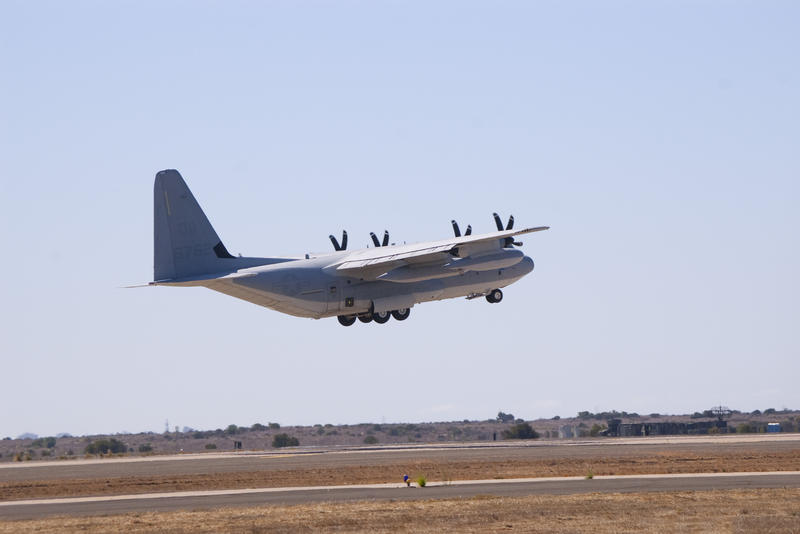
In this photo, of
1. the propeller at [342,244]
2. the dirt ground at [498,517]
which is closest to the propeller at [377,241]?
the propeller at [342,244]

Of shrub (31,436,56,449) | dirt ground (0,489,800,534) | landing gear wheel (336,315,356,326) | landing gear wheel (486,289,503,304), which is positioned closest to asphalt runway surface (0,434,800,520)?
dirt ground (0,489,800,534)

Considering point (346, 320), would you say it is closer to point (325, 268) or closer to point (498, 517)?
point (325, 268)

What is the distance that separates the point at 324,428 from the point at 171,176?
3143 inches

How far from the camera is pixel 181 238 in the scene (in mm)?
58438

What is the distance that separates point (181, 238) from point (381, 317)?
43.0 ft

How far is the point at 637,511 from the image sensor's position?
32.2m

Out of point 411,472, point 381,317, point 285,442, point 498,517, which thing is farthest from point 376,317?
point 285,442

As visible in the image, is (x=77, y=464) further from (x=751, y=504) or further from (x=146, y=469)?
(x=751, y=504)

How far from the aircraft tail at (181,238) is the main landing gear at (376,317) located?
7.15 m

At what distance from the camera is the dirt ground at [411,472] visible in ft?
145

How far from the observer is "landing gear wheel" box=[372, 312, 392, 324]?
63.9 meters

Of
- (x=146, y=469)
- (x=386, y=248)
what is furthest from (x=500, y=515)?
(x=386, y=248)

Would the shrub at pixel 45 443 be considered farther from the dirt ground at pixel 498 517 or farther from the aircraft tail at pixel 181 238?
the dirt ground at pixel 498 517

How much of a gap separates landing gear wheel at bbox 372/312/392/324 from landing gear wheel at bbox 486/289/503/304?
6647mm
